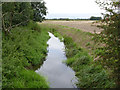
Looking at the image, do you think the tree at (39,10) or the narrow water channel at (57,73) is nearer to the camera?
the narrow water channel at (57,73)

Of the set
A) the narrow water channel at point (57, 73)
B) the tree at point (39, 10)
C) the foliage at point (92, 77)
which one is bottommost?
the narrow water channel at point (57, 73)

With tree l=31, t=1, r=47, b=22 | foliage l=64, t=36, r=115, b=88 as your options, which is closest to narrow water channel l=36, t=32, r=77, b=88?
foliage l=64, t=36, r=115, b=88

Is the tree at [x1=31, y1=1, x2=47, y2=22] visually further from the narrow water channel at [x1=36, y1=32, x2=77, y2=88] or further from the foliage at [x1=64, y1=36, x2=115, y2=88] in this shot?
the foliage at [x1=64, y1=36, x2=115, y2=88]

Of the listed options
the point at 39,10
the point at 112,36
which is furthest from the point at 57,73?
the point at 39,10

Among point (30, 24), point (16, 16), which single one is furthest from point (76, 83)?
point (30, 24)

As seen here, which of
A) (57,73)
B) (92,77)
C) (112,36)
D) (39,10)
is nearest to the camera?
(112,36)

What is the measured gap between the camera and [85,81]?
5.64 m

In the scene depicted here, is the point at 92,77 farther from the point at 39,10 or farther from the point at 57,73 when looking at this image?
the point at 39,10

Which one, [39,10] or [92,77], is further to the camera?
[39,10]

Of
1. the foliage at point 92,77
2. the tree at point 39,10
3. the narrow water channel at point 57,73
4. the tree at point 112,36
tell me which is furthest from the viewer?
the tree at point 39,10

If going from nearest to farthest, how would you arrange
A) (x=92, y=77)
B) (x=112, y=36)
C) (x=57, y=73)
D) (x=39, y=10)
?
(x=112, y=36) < (x=92, y=77) < (x=57, y=73) < (x=39, y=10)

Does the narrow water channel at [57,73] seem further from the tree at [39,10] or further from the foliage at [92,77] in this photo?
the tree at [39,10]

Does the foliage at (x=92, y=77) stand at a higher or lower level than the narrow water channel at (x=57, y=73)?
higher

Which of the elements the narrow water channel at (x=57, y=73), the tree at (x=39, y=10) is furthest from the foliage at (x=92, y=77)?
the tree at (x=39, y=10)
